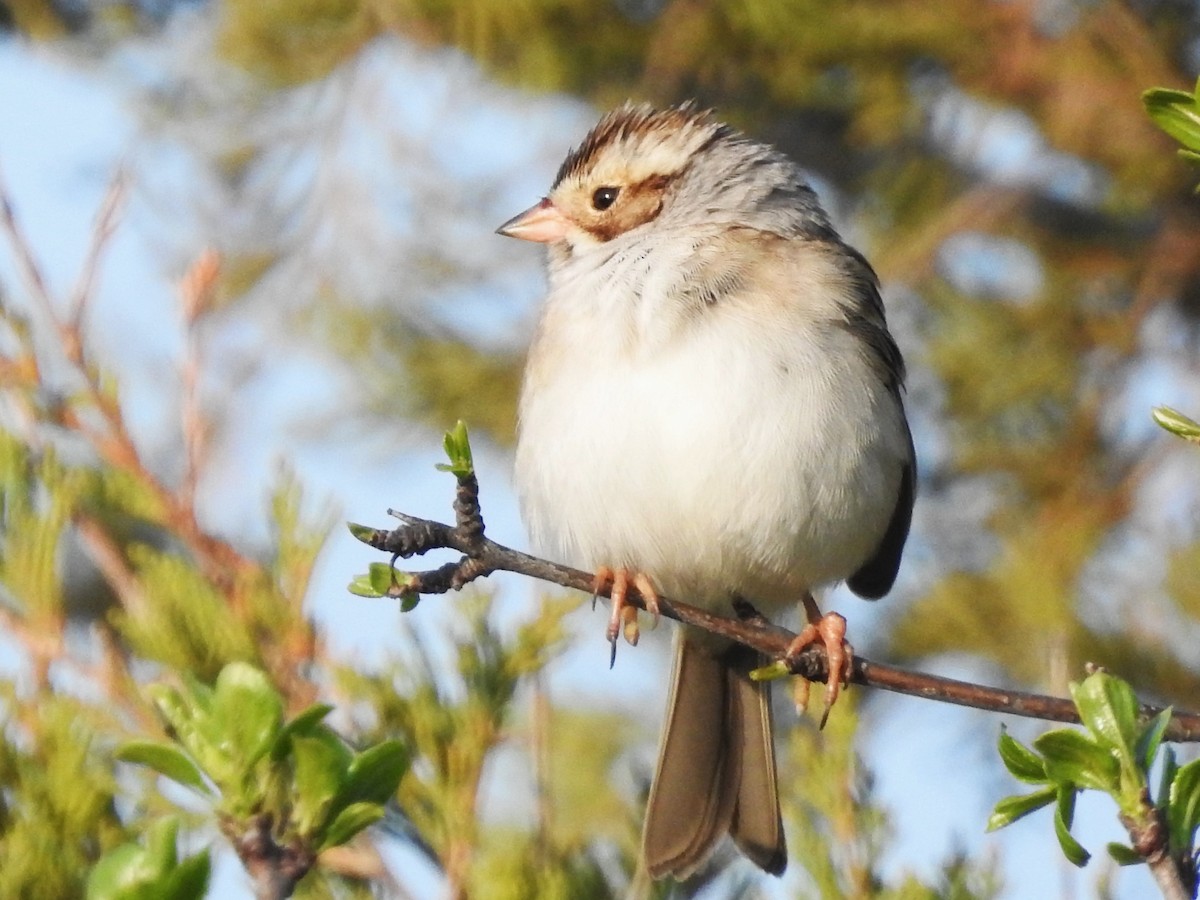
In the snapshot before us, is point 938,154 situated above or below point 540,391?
above

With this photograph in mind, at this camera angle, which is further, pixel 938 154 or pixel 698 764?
pixel 938 154

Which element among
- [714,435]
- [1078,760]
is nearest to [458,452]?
[1078,760]

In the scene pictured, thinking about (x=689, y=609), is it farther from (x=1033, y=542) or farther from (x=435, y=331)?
(x=435, y=331)

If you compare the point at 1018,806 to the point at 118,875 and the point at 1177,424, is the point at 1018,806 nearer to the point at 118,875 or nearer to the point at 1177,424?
the point at 1177,424

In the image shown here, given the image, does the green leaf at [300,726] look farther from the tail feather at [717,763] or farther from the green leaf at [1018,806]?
the tail feather at [717,763]

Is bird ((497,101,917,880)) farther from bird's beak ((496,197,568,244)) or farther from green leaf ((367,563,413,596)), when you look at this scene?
green leaf ((367,563,413,596))

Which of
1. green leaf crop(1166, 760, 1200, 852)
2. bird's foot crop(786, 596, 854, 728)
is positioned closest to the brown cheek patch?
bird's foot crop(786, 596, 854, 728)

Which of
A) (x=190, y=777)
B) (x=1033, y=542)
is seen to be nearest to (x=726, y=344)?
(x=1033, y=542)
